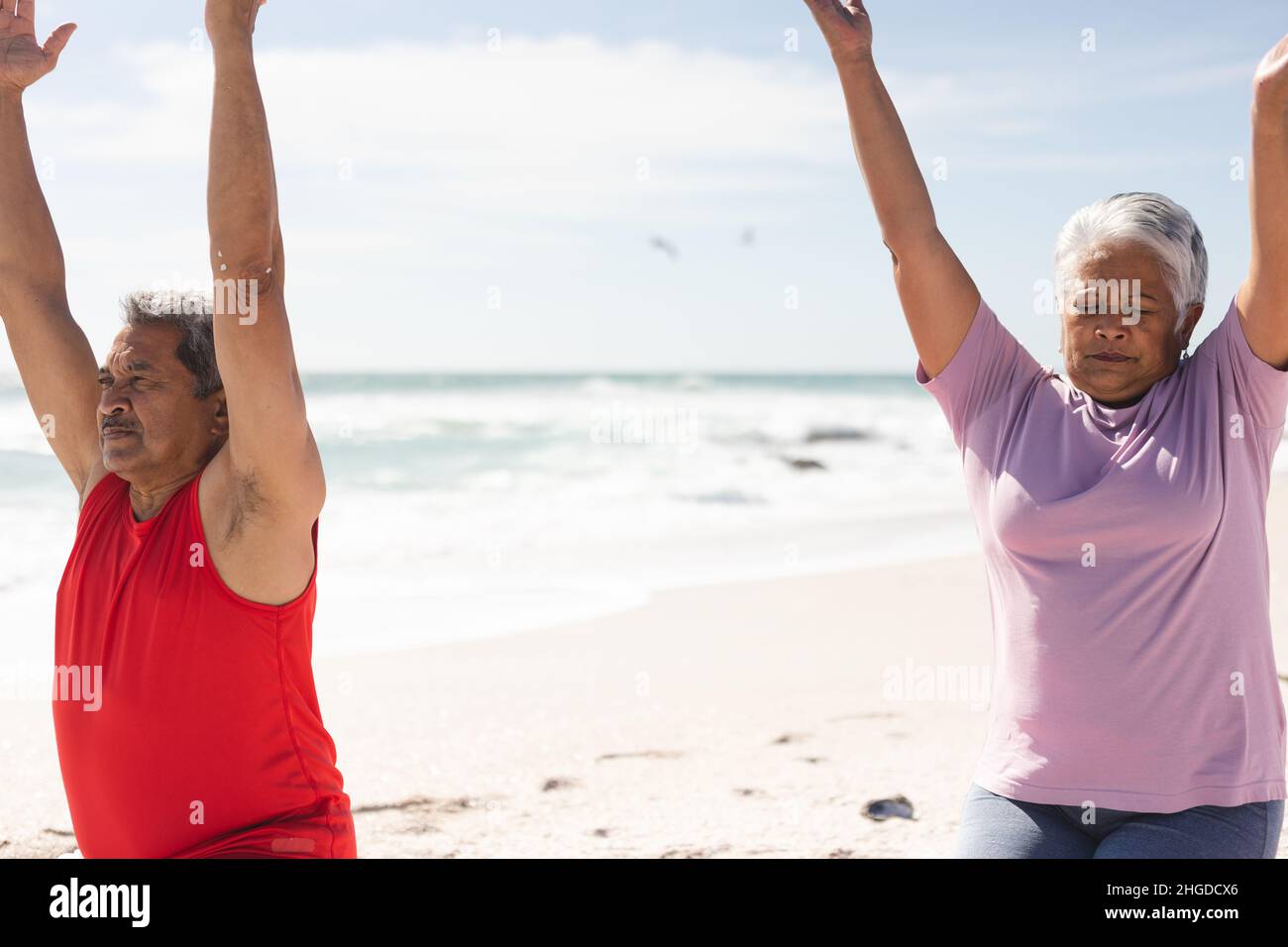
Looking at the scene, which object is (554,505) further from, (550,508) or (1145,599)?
(1145,599)

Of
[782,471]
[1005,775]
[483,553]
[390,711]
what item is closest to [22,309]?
[1005,775]

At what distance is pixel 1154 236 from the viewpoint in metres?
2.32


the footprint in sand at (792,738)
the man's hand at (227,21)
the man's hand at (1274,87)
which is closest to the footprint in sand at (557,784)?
the footprint in sand at (792,738)

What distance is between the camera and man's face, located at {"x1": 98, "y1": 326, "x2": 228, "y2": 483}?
2.45 meters

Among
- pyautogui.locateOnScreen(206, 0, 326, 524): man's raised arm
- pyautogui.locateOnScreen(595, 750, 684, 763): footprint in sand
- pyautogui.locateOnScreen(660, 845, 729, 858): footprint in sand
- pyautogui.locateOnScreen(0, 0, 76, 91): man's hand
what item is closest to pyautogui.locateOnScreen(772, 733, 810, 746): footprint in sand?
pyautogui.locateOnScreen(595, 750, 684, 763): footprint in sand

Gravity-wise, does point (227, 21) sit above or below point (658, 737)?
above

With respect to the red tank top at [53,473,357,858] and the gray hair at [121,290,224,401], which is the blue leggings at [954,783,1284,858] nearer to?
the red tank top at [53,473,357,858]

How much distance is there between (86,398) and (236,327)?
0.70m

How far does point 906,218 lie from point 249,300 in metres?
1.27

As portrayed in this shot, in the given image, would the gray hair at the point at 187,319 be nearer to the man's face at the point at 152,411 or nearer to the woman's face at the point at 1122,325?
the man's face at the point at 152,411

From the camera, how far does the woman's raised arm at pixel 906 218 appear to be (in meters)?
2.50

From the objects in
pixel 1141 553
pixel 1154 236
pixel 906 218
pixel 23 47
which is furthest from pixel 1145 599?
pixel 23 47

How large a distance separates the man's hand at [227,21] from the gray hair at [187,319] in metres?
0.51
